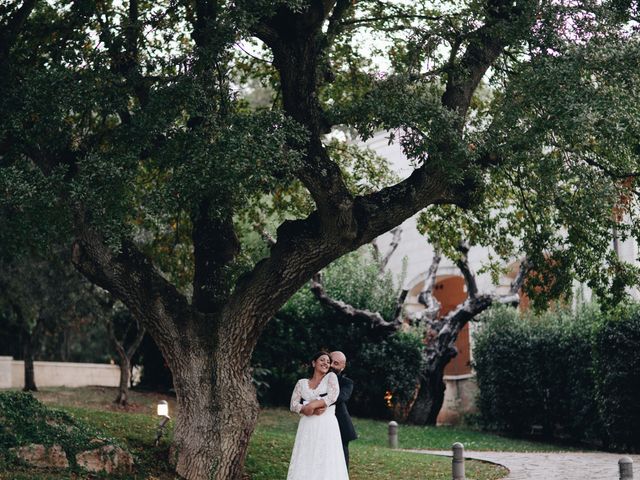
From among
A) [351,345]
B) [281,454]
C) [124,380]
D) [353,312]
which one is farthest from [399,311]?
[281,454]

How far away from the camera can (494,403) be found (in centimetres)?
2530

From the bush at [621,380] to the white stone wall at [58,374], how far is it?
17.0 meters

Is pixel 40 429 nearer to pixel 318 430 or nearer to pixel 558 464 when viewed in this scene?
pixel 318 430

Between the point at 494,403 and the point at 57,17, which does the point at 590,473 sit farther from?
the point at 57,17

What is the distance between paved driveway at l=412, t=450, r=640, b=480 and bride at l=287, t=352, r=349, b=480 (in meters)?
5.82

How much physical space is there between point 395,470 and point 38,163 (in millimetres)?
7559

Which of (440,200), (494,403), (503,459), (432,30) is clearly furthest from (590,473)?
Answer: (494,403)

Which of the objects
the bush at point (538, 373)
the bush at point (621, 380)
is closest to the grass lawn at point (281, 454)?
the bush at point (538, 373)

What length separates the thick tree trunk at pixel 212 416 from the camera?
43.1ft

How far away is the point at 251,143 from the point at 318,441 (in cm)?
374

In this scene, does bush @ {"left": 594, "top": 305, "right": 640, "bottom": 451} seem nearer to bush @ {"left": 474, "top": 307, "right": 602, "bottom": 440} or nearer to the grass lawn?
bush @ {"left": 474, "top": 307, "right": 602, "bottom": 440}

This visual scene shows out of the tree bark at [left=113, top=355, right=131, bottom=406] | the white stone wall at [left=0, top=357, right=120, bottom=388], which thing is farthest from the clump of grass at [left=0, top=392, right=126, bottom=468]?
the white stone wall at [left=0, top=357, right=120, bottom=388]

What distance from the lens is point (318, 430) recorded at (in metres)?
10.2

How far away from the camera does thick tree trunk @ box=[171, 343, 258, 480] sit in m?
13.1
